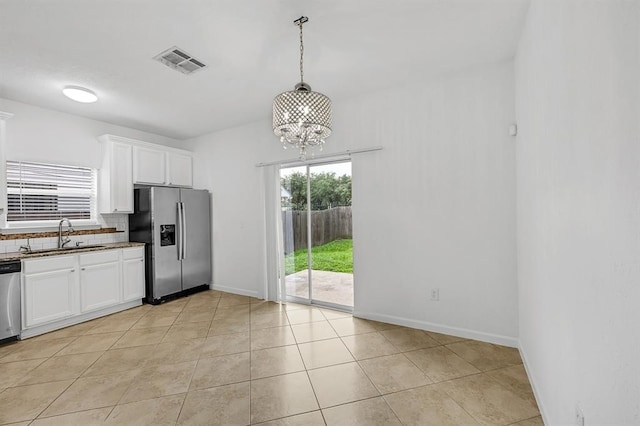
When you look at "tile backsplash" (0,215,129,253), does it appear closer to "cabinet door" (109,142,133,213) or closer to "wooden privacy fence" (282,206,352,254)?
"cabinet door" (109,142,133,213)

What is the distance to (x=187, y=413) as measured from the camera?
1909 mm

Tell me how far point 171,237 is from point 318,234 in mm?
2329

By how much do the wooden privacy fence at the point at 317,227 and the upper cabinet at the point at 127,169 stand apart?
220 cm

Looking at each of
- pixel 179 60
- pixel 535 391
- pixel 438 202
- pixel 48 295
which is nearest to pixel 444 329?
pixel 535 391

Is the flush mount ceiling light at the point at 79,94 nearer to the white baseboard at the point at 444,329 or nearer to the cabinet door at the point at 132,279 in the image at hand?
the cabinet door at the point at 132,279

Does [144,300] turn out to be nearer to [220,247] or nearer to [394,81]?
[220,247]

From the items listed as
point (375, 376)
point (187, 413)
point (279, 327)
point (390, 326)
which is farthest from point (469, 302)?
point (187, 413)

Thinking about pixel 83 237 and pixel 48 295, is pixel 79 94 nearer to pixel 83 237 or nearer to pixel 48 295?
pixel 83 237

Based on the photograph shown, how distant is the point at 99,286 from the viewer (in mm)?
3762

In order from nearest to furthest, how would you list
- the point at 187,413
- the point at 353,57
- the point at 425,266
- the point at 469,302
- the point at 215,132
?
the point at 187,413, the point at 353,57, the point at 469,302, the point at 425,266, the point at 215,132

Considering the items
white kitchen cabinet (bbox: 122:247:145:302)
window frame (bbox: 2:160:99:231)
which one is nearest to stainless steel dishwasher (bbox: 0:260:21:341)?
window frame (bbox: 2:160:99:231)

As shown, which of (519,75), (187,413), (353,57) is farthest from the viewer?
(353,57)

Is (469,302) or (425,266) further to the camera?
(425,266)

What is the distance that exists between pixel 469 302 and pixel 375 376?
4.31ft
